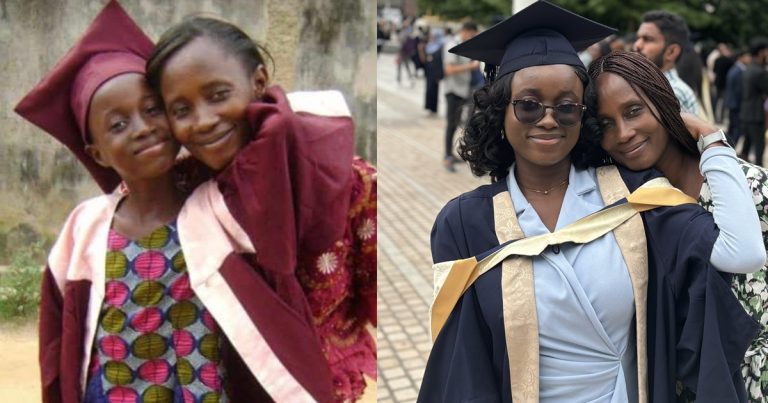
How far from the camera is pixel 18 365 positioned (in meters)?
2.72

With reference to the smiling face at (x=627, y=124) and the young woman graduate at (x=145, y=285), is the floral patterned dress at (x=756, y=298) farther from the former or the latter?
the young woman graduate at (x=145, y=285)

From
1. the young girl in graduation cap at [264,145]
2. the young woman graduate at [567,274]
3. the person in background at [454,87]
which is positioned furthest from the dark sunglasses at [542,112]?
the person in background at [454,87]

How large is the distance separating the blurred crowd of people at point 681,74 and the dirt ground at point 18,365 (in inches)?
68.7

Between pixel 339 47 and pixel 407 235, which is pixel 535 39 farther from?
pixel 407 235

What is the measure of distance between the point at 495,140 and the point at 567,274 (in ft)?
1.45

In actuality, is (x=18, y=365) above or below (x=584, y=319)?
below

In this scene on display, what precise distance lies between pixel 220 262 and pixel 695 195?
4.48 ft

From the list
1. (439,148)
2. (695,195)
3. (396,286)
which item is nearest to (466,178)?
(439,148)

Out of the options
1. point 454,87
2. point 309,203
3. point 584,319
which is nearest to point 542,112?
point 584,319

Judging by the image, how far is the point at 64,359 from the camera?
224 cm

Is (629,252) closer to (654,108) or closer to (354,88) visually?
(654,108)

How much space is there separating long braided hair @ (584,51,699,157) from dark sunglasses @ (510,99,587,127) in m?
0.08

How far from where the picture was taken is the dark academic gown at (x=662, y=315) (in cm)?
188

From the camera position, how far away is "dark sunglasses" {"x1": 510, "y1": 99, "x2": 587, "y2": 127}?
75.9 inches
